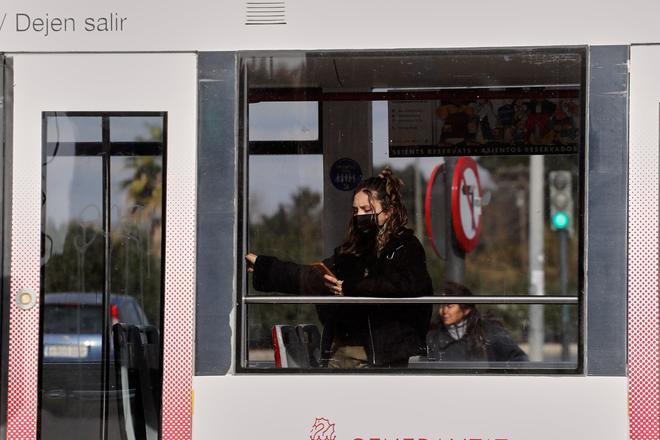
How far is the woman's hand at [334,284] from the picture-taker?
4859 millimetres

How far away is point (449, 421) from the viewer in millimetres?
4621

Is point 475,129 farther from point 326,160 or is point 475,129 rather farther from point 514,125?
point 326,160

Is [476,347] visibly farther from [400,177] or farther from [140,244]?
[140,244]

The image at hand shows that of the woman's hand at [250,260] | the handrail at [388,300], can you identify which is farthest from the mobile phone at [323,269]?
the woman's hand at [250,260]

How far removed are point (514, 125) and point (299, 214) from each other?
50.9 inches

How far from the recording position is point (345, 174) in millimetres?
5039

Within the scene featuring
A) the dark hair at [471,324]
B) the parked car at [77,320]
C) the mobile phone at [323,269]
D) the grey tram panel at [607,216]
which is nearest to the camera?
the grey tram panel at [607,216]

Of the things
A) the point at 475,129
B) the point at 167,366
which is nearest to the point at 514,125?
the point at 475,129

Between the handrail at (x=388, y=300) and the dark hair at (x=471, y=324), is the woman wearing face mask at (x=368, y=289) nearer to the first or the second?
the handrail at (x=388, y=300)

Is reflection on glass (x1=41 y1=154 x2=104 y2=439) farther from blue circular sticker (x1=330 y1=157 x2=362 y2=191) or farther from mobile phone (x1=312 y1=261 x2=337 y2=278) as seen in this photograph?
blue circular sticker (x1=330 y1=157 x2=362 y2=191)

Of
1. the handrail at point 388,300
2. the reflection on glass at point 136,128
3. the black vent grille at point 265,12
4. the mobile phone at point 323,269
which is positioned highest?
the black vent grille at point 265,12

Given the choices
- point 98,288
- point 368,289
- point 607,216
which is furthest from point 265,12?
point 607,216

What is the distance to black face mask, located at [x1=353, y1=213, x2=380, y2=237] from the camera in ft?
Result: 16.6

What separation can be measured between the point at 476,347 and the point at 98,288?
5.62ft
